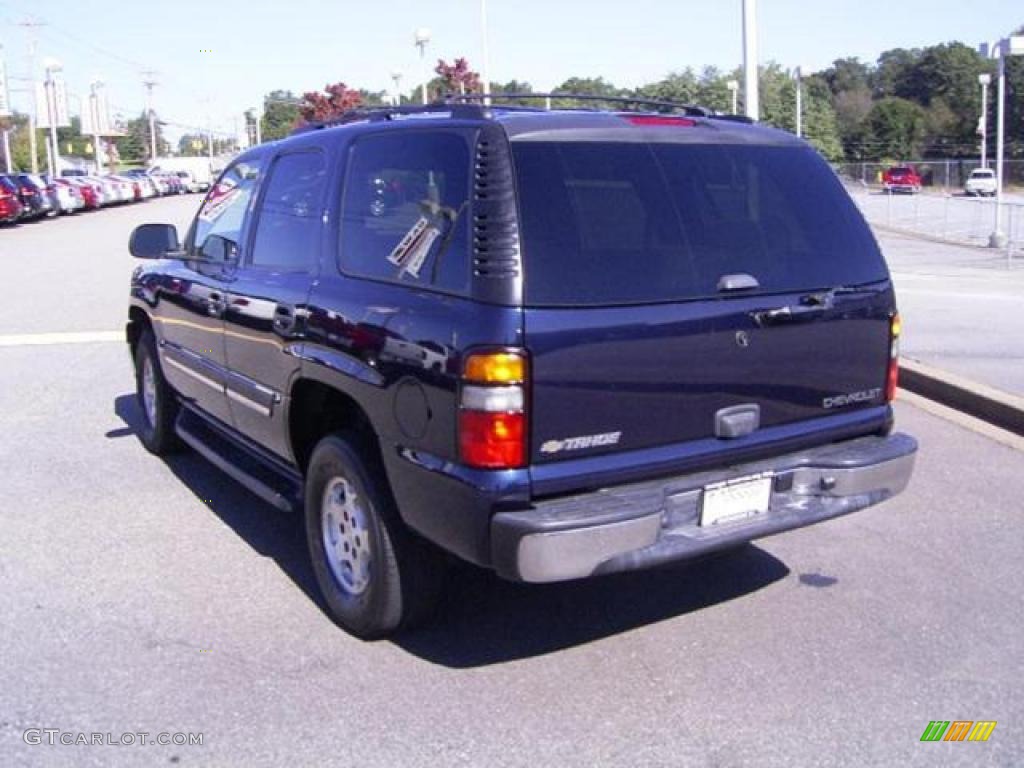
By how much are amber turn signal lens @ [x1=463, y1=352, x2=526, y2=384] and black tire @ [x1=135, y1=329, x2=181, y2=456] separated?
12.1ft

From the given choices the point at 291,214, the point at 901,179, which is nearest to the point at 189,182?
the point at 901,179

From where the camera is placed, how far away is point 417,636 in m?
4.25

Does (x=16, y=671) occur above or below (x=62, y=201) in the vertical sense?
below

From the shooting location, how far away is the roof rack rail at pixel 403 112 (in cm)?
396

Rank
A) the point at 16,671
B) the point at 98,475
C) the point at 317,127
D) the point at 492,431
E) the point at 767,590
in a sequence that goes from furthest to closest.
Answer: the point at 98,475
the point at 317,127
the point at 767,590
the point at 16,671
the point at 492,431

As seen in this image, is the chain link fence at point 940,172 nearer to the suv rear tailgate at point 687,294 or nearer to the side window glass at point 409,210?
the suv rear tailgate at point 687,294

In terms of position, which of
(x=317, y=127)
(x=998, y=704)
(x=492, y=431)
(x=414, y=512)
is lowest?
(x=998, y=704)

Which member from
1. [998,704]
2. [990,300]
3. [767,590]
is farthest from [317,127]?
[990,300]

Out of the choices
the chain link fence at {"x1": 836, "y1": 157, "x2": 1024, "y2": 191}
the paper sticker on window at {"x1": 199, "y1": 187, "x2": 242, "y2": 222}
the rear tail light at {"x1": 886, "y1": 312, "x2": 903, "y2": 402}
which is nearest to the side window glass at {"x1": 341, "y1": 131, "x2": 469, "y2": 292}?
the paper sticker on window at {"x1": 199, "y1": 187, "x2": 242, "y2": 222}

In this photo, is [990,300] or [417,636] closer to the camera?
[417,636]

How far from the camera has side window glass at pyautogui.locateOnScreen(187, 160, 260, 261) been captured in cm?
537

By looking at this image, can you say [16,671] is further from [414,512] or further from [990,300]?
[990,300]

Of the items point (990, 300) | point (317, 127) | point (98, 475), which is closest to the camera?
point (317, 127)

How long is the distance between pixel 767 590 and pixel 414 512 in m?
1.78
